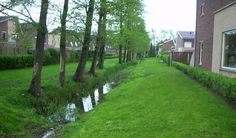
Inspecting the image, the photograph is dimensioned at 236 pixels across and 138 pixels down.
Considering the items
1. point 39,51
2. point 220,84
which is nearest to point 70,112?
point 39,51

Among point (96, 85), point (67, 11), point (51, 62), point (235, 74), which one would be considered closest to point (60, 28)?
point (67, 11)

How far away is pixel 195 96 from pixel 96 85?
474 inches

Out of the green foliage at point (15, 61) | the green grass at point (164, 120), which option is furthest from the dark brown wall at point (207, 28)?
the green foliage at point (15, 61)

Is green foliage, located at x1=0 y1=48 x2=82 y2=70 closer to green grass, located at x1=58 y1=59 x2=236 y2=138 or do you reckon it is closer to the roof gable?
green grass, located at x1=58 y1=59 x2=236 y2=138

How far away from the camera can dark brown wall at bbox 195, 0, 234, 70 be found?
21.9 metres

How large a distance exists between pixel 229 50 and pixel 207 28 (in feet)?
22.0

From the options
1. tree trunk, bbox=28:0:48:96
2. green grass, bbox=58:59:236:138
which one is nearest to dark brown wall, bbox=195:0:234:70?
green grass, bbox=58:59:236:138

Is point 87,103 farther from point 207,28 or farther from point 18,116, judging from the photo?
point 207,28

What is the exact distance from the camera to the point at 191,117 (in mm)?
10156

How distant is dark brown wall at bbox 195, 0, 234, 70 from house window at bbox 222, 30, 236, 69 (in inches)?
100

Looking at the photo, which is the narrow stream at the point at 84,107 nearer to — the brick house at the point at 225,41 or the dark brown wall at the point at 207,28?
the brick house at the point at 225,41

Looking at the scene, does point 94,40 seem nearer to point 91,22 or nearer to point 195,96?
point 91,22

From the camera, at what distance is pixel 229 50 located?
1711 cm

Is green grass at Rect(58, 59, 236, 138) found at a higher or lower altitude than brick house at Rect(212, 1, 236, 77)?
lower
